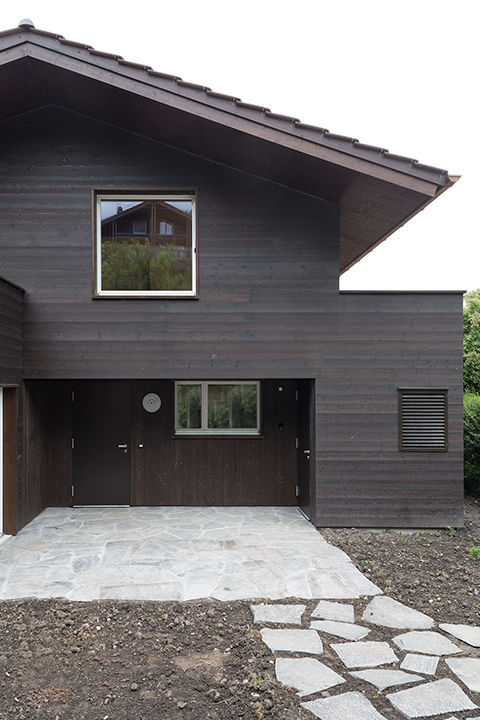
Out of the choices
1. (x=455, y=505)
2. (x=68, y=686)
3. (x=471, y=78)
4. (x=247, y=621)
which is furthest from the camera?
(x=471, y=78)

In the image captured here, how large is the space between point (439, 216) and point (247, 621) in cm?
4274

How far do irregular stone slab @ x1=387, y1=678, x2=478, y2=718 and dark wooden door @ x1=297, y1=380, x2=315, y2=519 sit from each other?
338 centimetres

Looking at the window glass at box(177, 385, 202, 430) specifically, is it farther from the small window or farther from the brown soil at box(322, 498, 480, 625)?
the brown soil at box(322, 498, 480, 625)

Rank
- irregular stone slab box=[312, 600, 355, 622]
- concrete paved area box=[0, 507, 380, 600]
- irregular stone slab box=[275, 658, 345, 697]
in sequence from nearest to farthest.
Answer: irregular stone slab box=[275, 658, 345, 697] < irregular stone slab box=[312, 600, 355, 622] < concrete paved area box=[0, 507, 380, 600]

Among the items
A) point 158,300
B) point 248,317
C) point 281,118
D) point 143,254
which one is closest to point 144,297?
point 158,300

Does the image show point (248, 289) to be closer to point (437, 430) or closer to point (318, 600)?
point (437, 430)

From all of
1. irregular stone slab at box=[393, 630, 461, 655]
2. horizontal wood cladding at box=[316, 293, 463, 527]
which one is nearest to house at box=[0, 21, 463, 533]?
horizontal wood cladding at box=[316, 293, 463, 527]

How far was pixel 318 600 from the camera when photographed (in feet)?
13.3

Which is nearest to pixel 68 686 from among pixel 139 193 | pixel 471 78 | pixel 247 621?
pixel 247 621

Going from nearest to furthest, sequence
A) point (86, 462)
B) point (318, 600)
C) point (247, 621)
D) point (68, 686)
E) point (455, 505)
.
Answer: point (68, 686) → point (247, 621) → point (318, 600) → point (455, 505) → point (86, 462)

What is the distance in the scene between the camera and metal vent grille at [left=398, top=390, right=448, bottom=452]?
6.14 meters

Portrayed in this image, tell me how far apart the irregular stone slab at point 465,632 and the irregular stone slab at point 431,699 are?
0.59 m

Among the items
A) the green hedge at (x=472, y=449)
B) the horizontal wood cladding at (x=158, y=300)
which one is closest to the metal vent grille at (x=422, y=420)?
the horizontal wood cladding at (x=158, y=300)

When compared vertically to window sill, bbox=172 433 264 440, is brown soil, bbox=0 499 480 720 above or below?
below
